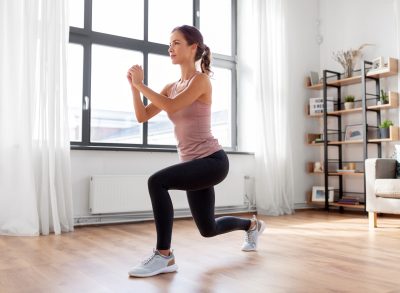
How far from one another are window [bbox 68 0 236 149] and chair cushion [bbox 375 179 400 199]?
1841 millimetres

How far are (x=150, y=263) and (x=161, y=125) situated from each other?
8.76 feet

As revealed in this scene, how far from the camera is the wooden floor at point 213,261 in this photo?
1682 mm

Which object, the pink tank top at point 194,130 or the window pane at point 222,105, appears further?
the window pane at point 222,105

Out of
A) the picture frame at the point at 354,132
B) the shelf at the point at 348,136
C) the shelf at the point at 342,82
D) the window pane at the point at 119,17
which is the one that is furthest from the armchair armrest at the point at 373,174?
→ the window pane at the point at 119,17

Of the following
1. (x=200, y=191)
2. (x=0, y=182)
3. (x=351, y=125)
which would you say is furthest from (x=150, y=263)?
(x=351, y=125)

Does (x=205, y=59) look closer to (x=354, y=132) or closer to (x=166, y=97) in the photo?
(x=166, y=97)

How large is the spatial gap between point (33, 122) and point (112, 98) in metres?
1.01

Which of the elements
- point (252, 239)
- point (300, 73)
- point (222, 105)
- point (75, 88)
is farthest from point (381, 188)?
point (75, 88)

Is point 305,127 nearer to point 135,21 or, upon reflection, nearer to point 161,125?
point 161,125

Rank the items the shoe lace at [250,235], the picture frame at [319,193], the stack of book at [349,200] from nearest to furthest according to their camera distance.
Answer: the shoe lace at [250,235] < the stack of book at [349,200] < the picture frame at [319,193]

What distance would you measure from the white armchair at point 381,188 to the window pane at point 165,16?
2455 millimetres

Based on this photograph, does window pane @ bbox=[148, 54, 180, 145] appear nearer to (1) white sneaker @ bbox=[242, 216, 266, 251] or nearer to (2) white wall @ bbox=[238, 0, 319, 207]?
(2) white wall @ bbox=[238, 0, 319, 207]

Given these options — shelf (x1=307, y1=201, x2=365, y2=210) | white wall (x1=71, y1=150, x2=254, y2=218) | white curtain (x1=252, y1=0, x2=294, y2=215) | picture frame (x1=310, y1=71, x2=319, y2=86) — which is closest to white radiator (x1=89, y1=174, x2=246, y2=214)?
white wall (x1=71, y1=150, x2=254, y2=218)

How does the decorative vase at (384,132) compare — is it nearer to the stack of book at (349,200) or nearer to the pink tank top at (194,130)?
the stack of book at (349,200)
